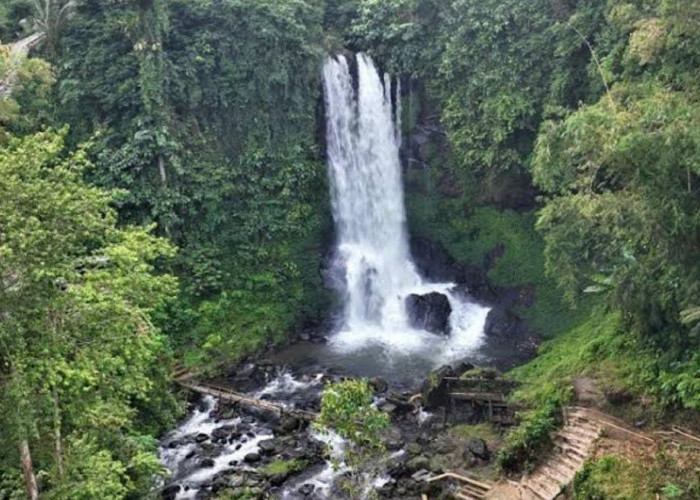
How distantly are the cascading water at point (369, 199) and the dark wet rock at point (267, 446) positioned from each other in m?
9.32

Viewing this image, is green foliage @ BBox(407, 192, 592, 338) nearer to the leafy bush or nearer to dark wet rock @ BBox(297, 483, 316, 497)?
the leafy bush

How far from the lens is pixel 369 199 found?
100ft

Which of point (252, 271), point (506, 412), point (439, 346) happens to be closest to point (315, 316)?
point (252, 271)

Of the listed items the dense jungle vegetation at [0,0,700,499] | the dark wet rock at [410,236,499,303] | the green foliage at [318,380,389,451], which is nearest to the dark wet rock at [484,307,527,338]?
the dense jungle vegetation at [0,0,700,499]

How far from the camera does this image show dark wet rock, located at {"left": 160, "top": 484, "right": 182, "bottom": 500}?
16.8 m

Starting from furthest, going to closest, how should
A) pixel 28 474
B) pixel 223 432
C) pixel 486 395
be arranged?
pixel 223 432 → pixel 486 395 → pixel 28 474

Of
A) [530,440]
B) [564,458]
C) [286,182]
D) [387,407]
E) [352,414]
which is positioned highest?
[286,182]

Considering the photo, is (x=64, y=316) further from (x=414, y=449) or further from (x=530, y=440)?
(x=530, y=440)

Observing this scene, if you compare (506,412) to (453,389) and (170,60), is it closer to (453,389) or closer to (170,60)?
(453,389)

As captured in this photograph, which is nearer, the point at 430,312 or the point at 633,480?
the point at 633,480

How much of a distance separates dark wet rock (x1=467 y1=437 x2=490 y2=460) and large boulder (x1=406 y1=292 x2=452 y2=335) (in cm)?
936

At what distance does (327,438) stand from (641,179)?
10.9 metres

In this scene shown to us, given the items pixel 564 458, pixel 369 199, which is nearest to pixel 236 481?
pixel 564 458

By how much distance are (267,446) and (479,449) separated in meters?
5.89
